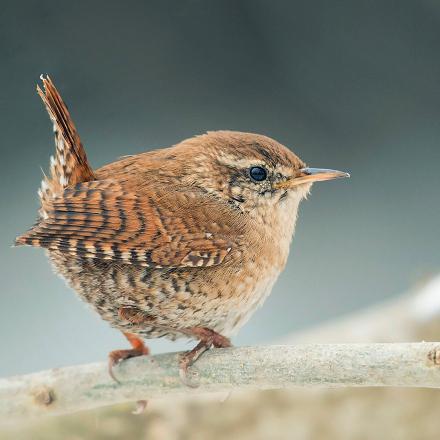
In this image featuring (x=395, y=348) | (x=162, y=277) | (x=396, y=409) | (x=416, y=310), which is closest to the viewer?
(x=395, y=348)

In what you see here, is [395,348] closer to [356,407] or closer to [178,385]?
[178,385]

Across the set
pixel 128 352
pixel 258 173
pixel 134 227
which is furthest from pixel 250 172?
pixel 128 352

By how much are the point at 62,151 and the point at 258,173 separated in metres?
0.50

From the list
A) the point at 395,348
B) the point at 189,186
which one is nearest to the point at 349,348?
the point at 395,348

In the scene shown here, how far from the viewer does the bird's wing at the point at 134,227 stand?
6.11ft

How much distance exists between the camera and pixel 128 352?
2.25 metres

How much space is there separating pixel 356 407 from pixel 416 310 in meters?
0.46

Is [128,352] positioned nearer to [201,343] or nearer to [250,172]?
[201,343]

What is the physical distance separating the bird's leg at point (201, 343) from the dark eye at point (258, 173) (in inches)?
16.4

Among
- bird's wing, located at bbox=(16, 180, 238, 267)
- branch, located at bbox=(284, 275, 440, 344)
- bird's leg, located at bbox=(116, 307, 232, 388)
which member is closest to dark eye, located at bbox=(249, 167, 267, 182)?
bird's wing, located at bbox=(16, 180, 238, 267)

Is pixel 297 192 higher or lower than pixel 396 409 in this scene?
higher

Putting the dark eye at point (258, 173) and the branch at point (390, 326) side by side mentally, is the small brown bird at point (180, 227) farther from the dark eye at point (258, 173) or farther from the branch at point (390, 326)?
the branch at point (390, 326)

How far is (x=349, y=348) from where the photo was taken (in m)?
1.68

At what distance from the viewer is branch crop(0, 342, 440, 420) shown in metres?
1.61
